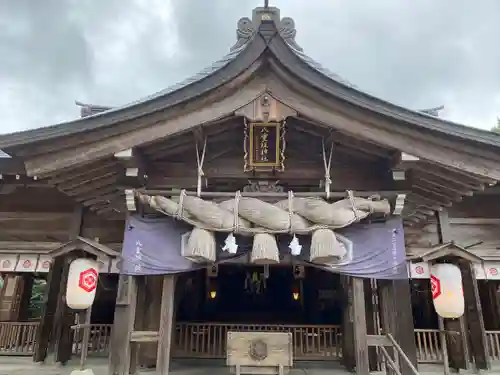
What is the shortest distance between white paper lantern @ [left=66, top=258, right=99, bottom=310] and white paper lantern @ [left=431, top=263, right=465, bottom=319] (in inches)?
230

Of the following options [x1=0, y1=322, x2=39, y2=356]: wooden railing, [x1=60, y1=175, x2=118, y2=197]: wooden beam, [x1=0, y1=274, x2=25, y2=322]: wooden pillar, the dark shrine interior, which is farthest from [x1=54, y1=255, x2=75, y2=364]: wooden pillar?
[x1=0, y1=274, x2=25, y2=322]: wooden pillar

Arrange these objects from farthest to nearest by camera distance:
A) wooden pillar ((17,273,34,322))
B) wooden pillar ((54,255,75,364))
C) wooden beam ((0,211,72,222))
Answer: wooden pillar ((17,273,34,322)) < wooden beam ((0,211,72,222)) < wooden pillar ((54,255,75,364))

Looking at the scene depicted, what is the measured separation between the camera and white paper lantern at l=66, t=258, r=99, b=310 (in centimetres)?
631

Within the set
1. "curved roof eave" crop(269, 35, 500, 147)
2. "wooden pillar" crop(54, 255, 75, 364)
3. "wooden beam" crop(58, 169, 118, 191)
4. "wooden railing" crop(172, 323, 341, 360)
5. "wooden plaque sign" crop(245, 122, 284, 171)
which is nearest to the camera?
"curved roof eave" crop(269, 35, 500, 147)

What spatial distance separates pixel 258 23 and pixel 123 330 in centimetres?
559

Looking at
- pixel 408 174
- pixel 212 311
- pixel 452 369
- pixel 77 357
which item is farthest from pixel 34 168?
pixel 212 311

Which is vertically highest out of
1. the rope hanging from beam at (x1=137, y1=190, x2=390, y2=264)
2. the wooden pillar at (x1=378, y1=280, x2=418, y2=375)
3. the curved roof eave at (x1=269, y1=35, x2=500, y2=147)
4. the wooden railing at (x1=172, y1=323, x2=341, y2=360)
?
the curved roof eave at (x1=269, y1=35, x2=500, y2=147)

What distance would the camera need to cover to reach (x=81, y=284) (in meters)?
6.36

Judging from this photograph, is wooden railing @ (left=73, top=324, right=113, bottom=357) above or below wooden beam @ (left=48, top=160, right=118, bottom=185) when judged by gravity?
below

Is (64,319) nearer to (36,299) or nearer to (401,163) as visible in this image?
(401,163)

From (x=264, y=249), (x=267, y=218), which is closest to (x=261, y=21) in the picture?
(x=267, y=218)

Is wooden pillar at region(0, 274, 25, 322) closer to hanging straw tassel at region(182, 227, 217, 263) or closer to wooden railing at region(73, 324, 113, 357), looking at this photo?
wooden railing at region(73, 324, 113, 357)

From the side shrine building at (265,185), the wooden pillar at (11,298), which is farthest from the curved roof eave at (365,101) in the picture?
the wooden pillar at (11,298)

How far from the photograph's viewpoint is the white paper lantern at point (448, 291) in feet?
20.6
